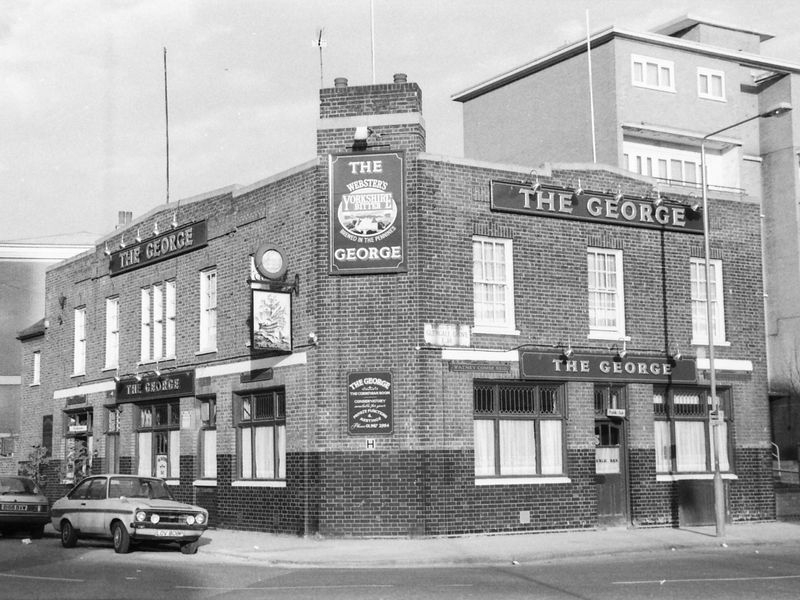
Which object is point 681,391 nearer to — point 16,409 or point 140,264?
point 140,264

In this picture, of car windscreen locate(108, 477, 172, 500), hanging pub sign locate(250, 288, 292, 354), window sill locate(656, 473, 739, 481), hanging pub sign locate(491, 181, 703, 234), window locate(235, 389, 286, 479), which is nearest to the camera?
car windscreen locate(108, 477, 172, 500)

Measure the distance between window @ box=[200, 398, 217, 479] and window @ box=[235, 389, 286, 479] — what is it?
56.1 inches

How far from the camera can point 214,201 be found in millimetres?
28141

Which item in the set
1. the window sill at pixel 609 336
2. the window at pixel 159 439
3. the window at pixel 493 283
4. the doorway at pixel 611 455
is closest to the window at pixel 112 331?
the window at pixel 159 439

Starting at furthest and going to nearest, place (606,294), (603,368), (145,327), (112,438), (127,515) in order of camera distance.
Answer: (112,438)
(145,327)
(606,294)
(603,368)
(127,515)

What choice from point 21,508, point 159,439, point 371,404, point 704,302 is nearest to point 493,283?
point 371,404

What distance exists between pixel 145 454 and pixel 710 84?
105 ft

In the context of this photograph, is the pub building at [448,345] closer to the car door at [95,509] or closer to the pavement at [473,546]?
the pavement at [473,546]

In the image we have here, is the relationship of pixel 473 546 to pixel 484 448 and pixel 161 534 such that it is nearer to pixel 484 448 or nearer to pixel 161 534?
pixel 484 448

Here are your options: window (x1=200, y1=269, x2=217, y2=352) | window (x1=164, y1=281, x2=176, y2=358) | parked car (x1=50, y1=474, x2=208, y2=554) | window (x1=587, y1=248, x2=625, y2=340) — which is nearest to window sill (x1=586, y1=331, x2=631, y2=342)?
window (x1=587, y1=248, x2=625, y2=340)

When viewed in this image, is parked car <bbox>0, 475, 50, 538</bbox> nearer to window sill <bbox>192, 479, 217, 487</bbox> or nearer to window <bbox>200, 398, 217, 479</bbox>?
window sill <bbox>192, 479, 217, 487</bbox>

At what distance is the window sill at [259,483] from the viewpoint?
2470cm

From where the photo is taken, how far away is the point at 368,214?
23672 millimetres

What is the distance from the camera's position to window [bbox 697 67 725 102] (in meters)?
49.7
